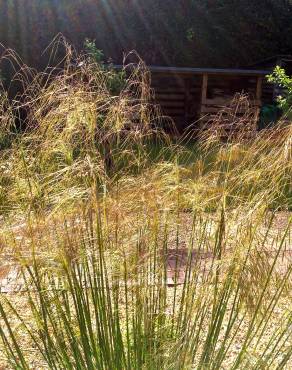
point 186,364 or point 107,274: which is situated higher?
point 107,274

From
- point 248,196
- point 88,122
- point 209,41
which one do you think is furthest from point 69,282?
point 209,41

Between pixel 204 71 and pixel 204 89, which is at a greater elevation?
pixel 204 71

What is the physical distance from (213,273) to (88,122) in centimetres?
71

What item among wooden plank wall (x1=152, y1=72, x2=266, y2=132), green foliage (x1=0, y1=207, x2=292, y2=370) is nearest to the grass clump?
green foliage (x1=0, y1=207, x2=292, y2=370)

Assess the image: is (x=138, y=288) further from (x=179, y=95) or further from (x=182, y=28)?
(x=182, y=28)

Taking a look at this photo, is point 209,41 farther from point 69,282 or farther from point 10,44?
point 69,282

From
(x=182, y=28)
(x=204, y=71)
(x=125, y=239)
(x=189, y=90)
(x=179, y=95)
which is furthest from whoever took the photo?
(x=182, y=28)

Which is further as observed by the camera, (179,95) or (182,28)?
(182,28)

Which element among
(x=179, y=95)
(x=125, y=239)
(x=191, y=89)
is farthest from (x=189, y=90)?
(x=125, y=239)

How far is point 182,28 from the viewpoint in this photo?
14.8 metres

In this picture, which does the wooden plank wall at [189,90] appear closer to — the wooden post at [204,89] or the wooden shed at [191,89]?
the wooden shed at [191,89]

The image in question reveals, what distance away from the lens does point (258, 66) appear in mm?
15469

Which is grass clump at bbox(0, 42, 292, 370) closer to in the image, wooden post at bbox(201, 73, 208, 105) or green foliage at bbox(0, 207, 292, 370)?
green foliage at bbox(0, 207, 292, 370)

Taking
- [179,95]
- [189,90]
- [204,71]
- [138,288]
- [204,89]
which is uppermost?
[138,288]
